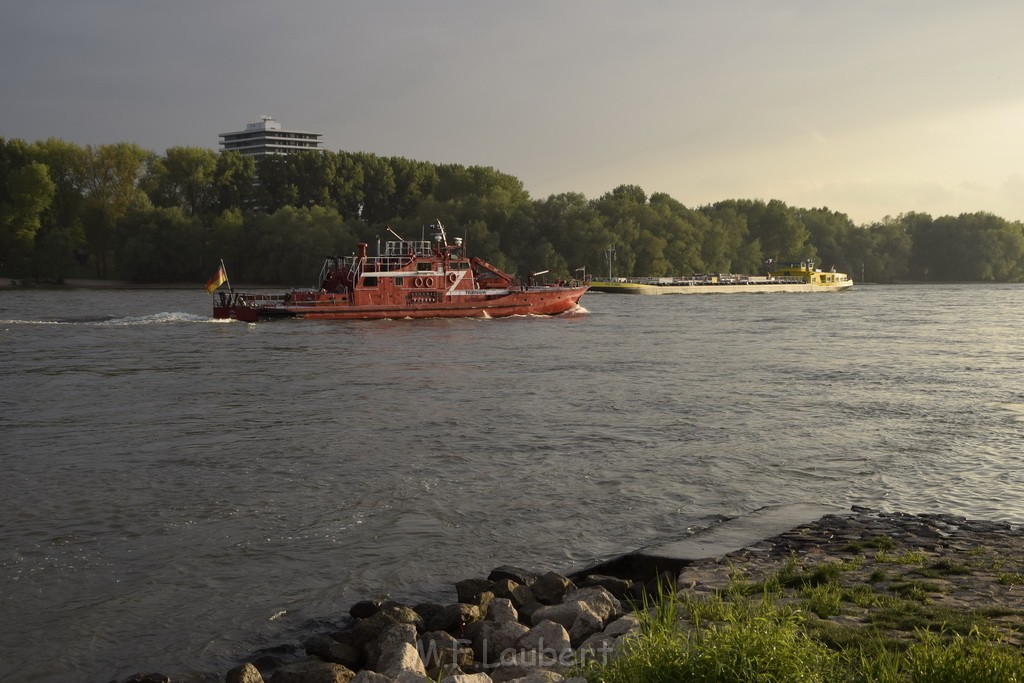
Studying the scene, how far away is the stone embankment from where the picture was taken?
6.96 meters

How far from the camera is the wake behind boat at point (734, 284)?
117m

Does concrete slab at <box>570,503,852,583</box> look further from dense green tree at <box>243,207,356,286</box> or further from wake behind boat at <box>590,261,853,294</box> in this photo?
wake behind boat at <box>590,261,853,294</box>

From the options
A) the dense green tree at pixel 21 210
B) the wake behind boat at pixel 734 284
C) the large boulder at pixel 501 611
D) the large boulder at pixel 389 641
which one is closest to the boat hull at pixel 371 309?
the large boulder at pixel 501 611

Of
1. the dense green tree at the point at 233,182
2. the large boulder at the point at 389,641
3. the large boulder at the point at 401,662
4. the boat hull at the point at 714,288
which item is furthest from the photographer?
the dense green tree at the point at 233,182

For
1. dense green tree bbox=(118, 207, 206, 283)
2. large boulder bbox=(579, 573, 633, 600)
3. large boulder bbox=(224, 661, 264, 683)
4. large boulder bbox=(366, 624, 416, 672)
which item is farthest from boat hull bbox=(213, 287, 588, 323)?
dense green tree bbox=(118, 207, 206, 283)

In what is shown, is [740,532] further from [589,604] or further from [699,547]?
[589,604]

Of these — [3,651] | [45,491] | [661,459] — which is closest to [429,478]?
[661,459]

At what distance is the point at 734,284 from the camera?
426 ft

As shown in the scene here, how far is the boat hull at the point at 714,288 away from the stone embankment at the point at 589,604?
105 metres

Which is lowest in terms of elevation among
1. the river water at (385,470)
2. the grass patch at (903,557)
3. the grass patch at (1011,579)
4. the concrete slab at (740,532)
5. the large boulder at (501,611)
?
the river water at (385,470)

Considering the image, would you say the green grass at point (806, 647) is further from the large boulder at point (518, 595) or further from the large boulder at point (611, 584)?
the large boulder at point (518, 595)

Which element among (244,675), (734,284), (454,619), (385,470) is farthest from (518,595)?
(734,284)

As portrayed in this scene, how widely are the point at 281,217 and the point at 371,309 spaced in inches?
2485

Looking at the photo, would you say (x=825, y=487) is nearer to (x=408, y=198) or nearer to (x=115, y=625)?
(x=115, y=625)
